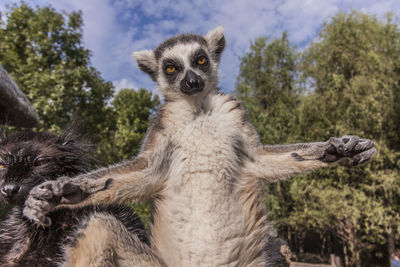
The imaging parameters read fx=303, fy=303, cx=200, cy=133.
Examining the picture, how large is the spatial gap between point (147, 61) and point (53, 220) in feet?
7.64

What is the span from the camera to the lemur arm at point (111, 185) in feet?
6.95

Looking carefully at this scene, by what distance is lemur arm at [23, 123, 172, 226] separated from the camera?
212 centimetres

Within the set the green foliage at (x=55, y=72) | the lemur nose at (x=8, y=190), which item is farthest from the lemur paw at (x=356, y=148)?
the green foliage at (x=55, y=72)

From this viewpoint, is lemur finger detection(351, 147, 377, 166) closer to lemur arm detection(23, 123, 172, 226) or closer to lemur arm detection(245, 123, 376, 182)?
lemur arm detection(245, 123, 376, 182)

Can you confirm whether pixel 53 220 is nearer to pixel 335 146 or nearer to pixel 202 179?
pixel 202 179

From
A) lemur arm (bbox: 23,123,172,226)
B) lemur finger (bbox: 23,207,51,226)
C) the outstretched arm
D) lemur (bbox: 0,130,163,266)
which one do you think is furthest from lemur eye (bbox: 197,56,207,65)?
lemur finger (bbox: 23,207,51,226)

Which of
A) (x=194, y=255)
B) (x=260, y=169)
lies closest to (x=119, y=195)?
(x=194, y=255)

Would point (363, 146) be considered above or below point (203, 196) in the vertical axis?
above

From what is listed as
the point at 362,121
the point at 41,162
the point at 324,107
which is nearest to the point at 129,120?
the point at 324,107

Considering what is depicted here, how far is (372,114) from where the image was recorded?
18250 mm

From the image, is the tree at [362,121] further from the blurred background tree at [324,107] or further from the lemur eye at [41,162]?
the lemur eye at [41,162]

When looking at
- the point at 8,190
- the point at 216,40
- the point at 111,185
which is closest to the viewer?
the point at 8,190

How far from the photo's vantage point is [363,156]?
255 cm

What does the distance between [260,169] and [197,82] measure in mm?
1161
